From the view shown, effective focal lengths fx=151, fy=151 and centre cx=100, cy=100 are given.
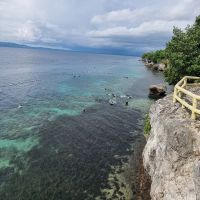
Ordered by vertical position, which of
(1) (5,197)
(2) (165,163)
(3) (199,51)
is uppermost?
(3) (199,51)

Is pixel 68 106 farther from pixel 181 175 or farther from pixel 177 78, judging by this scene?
pixel 181 175

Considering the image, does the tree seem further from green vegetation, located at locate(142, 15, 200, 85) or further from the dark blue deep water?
the dark blue deep water

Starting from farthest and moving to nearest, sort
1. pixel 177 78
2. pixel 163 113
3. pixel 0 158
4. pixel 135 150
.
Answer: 1. pixel 177 78
2. pixel 135 150
3. pixel 0 158
4. pixel 163 113

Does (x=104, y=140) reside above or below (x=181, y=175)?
below

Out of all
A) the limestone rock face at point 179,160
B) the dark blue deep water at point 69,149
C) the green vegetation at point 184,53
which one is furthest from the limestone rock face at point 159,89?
the limestone rock face at point 179,160

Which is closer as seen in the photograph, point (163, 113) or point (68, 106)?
point (163, 113)

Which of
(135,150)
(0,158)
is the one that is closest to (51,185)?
(0,158)

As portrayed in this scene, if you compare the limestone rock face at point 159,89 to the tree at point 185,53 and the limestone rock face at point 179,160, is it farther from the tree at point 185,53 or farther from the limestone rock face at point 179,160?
the limestone rock face at point 179,160

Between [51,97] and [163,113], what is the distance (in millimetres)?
36167

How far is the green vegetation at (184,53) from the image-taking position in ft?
90.8

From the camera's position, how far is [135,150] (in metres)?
21.5

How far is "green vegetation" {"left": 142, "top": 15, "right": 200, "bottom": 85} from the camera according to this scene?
27672 millimetres

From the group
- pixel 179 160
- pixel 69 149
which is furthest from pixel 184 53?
pixel 69 149

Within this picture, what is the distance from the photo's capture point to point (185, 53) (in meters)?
29.2
